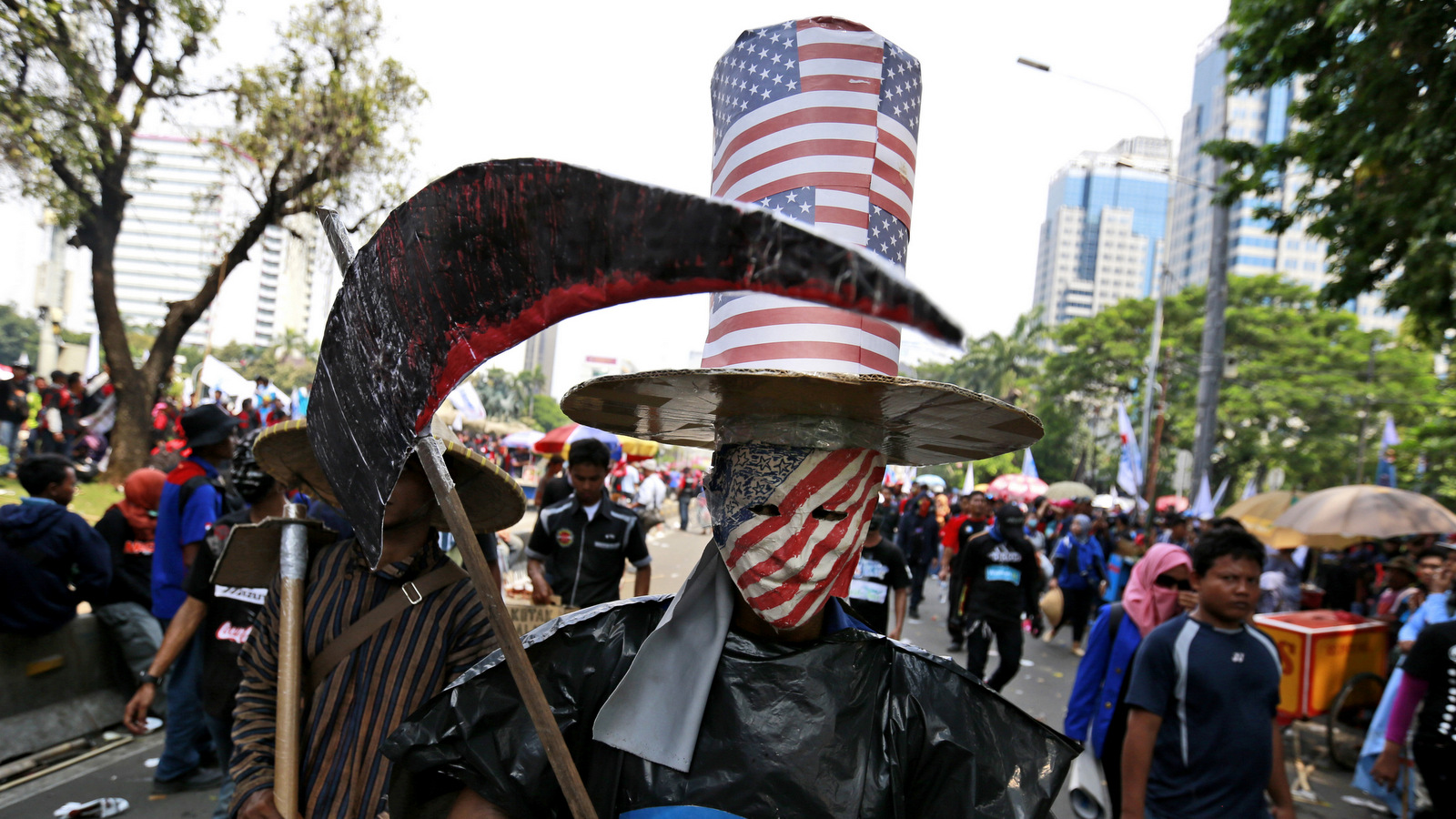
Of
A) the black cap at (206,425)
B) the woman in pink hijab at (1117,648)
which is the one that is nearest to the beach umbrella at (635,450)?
the black cap at (206,425)

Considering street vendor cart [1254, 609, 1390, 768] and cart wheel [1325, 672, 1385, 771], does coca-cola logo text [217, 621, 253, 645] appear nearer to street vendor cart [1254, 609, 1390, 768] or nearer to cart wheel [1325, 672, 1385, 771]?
street vendor cart [1254, 609, 1390, 768]

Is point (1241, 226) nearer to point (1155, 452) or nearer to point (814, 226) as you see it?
point (1155, 452)

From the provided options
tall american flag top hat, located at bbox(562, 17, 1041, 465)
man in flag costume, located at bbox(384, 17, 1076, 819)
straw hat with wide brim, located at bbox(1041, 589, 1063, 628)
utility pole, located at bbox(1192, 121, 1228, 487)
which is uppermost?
utility pole, located at bbox(1192, 121, 1228, 487)

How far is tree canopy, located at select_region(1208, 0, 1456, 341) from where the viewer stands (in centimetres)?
648

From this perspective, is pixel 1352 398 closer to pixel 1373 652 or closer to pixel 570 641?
pixel 1373 652

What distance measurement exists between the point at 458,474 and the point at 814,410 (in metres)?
1.25

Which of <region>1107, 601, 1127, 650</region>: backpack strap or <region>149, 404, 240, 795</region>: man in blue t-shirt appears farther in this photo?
<region>149, 404, 240, 795</region>: man in blue t-shirt

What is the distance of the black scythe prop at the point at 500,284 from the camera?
2.75 ft

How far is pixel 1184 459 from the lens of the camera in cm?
2773

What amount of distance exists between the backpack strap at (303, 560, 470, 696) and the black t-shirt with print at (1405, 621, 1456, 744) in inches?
168

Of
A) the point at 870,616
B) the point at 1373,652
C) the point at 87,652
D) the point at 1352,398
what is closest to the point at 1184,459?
the point at 1352,398

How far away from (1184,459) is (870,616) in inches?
1015

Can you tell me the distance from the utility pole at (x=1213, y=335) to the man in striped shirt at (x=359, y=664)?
→ 12.4 metres

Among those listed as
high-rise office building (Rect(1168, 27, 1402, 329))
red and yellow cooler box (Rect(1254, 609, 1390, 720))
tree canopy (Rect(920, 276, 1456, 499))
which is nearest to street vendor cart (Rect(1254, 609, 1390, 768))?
red and yellow cooler box (Rect(1254, 609, 1390, 720))
